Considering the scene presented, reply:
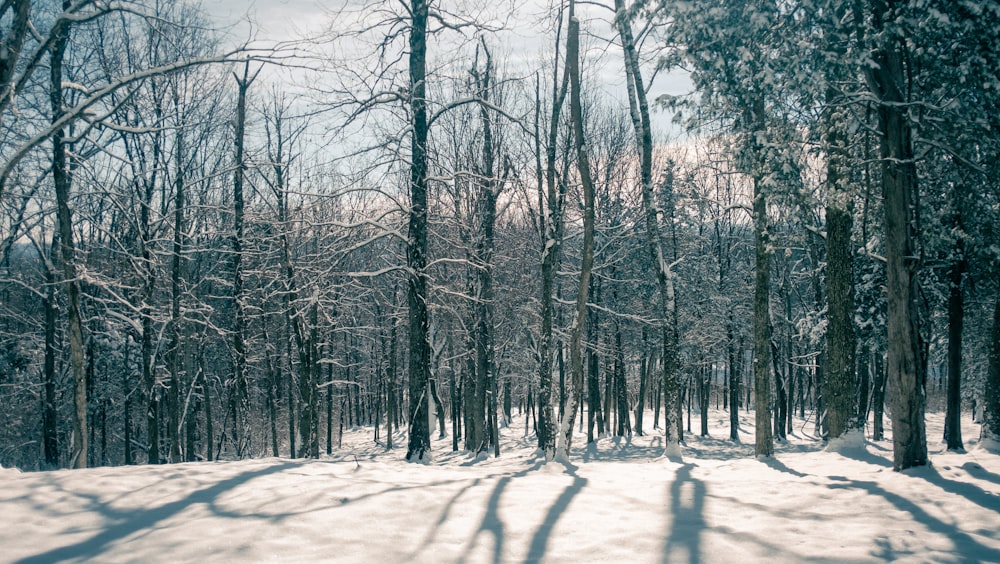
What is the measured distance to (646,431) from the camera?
36344mm

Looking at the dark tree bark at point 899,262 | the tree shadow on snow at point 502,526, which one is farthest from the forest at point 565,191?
the tree shadow on snow at point 502,526

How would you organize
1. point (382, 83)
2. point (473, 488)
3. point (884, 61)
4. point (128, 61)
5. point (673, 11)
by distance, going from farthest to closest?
point (128, 61), point (382, 83), point (673, 11), point (884, 61), point (473, 488)

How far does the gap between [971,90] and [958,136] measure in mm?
779

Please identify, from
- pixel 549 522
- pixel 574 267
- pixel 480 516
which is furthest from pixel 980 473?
pixel 574 267

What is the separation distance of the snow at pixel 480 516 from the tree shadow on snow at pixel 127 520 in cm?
2

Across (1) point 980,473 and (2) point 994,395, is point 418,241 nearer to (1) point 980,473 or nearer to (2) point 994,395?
(1) point 980,473

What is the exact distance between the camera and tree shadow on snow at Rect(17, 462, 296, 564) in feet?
15.1

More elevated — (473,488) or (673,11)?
(673,11)

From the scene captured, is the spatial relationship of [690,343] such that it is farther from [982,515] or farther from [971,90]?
[982,515]

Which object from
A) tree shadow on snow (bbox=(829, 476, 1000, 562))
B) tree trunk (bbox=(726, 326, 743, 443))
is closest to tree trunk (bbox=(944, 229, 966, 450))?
tree shadow on snow (bbox=(829, 476, 1000, 562))

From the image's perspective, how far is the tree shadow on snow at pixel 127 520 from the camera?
460 cm

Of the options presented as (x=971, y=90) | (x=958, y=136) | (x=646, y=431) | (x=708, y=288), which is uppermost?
(x=971, y=90)

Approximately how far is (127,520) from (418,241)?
7.28 meters

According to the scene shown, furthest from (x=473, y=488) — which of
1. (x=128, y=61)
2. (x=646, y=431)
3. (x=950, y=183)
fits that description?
(x=646, y=431)
